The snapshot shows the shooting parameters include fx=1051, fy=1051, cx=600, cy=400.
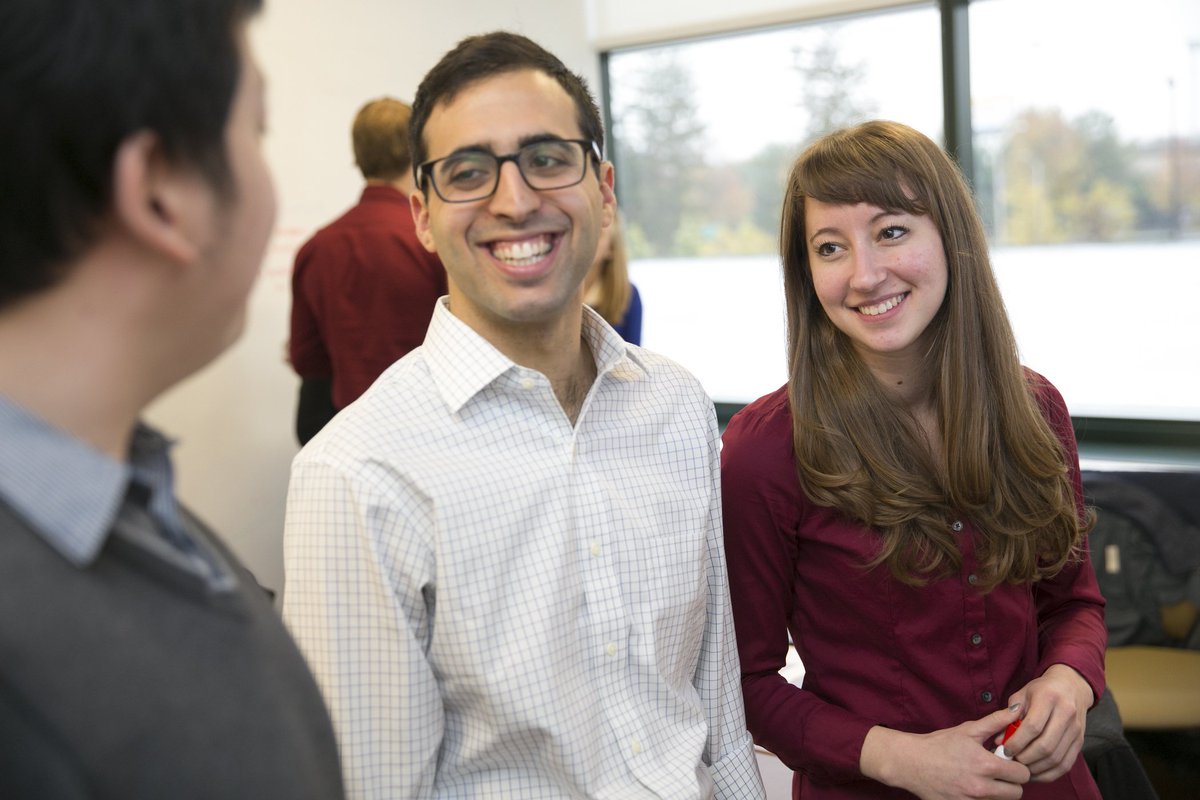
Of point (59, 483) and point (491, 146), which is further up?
point (491, 146)

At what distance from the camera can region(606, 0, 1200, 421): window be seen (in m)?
3.56

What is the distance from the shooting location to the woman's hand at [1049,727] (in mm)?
1372

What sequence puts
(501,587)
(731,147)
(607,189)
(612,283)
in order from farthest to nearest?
(731,147), (612,283), (607,189), (501,587)

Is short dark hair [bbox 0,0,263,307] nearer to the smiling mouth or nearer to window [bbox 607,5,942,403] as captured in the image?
the smiling mouth

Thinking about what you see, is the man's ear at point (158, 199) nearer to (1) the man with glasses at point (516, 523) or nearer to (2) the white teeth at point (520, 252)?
(1) the man with glasses at point (516, 523)

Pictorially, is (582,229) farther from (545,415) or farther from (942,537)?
(942,537)

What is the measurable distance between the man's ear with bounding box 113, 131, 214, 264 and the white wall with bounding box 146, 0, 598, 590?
319 cm

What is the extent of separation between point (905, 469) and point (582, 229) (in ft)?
1.97

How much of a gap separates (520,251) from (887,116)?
3.19 meters

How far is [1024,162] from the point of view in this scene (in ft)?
12.6

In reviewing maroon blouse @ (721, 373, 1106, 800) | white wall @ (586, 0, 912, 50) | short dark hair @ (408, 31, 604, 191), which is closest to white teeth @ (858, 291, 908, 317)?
maroon blouse @ (721, 373, 1106, 800)

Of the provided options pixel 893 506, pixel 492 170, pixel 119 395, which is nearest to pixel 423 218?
pixel 492 170

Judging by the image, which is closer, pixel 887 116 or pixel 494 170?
pixel 494 170

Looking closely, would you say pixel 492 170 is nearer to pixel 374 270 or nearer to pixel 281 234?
pixel 374 270
